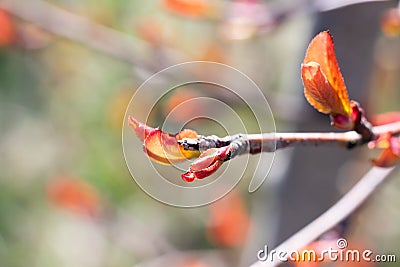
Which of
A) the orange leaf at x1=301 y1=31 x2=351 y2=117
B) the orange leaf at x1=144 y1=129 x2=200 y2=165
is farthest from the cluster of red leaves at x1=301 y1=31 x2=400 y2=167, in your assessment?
the orange leaf at x1=144 y1=129 x2=200 y2=165

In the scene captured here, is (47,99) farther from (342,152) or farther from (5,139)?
(342,152)

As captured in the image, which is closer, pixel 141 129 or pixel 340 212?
pixel 141 129

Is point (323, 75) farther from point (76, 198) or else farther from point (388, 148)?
point (76, 198)

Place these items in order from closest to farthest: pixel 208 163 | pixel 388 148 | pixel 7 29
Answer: pixel 208 163
pixel 388 148
pixel 7 29

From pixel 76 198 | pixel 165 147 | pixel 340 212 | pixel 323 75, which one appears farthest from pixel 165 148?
pixel 76 198

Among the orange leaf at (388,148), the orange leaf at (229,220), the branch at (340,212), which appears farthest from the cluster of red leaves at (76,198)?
the orange leaf at (388,148)

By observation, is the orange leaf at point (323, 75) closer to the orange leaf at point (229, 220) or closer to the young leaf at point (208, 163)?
the young leaf at point (208, 163)
